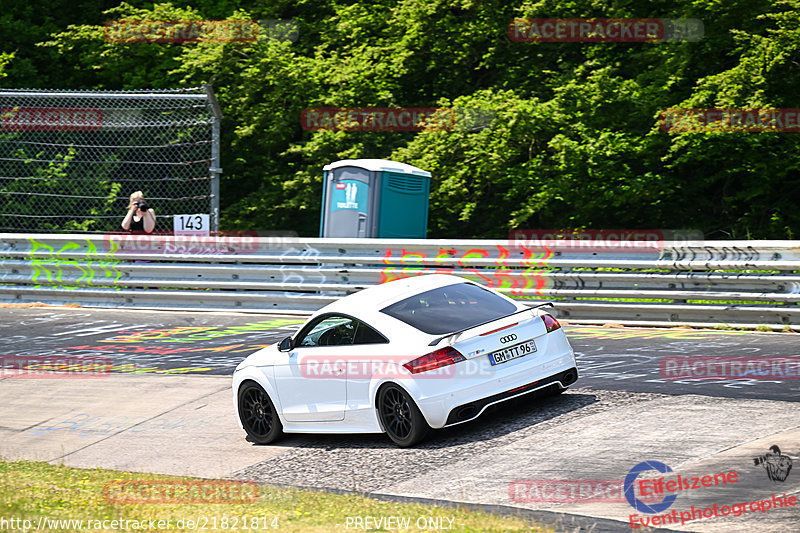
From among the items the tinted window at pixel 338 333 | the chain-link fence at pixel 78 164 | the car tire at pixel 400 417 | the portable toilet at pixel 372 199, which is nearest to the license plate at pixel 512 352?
the car tire at pixel 400 417

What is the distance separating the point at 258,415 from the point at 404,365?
1.95 meters

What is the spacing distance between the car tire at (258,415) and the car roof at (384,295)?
1015 mm

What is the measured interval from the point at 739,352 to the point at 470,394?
13.6 ft

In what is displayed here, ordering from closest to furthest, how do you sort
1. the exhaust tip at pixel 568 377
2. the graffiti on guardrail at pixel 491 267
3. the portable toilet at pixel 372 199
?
the exhaust tip at pixel 568 377
the graffiti on guardrail at pixel 491 267
the portable toilet at pixel 372 199

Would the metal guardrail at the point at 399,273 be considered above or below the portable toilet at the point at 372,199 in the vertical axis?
below

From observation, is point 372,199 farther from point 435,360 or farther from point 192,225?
point 435,360

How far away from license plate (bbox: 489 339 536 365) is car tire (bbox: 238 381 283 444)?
2267 millimetres

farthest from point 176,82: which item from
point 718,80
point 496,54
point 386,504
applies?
point 386,504

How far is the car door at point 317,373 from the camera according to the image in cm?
941

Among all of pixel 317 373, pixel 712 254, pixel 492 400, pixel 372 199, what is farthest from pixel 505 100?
pixel 492 400

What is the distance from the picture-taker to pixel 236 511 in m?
6.88

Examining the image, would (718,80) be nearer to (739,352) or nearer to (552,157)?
(552,157)

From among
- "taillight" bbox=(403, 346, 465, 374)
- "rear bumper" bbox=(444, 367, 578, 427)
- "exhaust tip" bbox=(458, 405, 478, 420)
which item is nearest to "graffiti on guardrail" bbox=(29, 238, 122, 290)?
"taillight" bbox=(403, 346, 465, 374)

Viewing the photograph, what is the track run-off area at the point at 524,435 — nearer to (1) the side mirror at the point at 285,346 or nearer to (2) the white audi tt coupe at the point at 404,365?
(2) the white audi tt coupe at the point at 404,365
